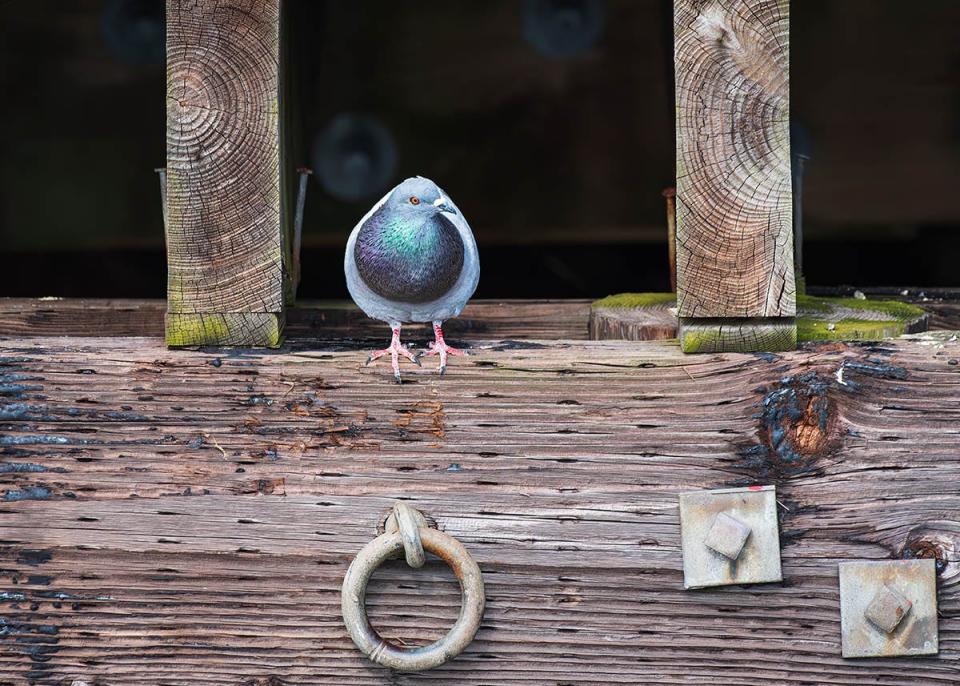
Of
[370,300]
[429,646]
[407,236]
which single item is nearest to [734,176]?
[407,236]

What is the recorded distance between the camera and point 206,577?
1924 mm

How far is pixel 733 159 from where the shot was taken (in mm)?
1917

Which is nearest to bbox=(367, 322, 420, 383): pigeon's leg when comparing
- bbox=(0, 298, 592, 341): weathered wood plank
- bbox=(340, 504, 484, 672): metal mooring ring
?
bbox=(340, 504, 484, 672): metal mooring ring

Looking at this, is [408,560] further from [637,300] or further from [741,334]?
[637,300]

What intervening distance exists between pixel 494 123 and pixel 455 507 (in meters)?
2.26

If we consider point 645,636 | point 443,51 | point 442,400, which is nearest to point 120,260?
point 443,51

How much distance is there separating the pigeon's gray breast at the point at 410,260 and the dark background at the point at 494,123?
65.8 inches

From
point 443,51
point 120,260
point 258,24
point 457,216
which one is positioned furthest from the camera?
point 120,260

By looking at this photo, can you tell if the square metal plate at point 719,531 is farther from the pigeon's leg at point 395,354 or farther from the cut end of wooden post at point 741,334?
the pigeon's leg at point 395,354

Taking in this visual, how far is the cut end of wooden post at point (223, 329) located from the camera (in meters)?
1.96

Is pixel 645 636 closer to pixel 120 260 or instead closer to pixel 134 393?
pixel 134 393

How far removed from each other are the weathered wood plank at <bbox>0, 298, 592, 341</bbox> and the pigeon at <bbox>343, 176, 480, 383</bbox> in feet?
1.00

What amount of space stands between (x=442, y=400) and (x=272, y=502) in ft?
1.23

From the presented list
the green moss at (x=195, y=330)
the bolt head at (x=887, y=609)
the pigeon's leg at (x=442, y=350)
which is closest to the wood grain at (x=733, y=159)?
the pigeon's leg at (x=442, y=350)
